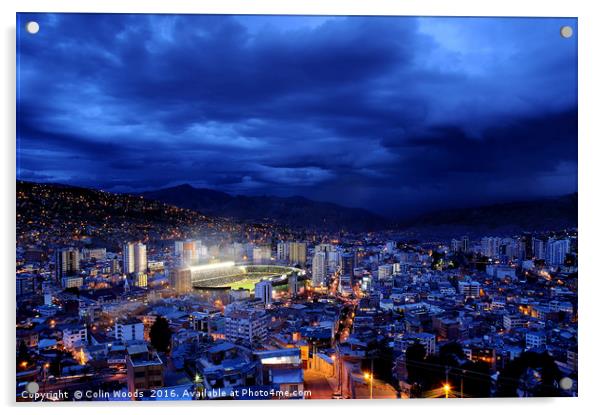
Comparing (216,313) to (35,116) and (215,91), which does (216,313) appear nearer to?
(215,91)

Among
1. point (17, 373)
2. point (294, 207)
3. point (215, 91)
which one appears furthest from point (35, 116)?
point (294, 207)

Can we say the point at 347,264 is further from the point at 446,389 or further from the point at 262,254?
the point at 446,389

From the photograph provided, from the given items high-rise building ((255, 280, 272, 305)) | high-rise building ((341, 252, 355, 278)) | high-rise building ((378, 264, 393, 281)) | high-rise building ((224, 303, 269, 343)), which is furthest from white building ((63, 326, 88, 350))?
high-rise building ((378, 264, 393, 281))

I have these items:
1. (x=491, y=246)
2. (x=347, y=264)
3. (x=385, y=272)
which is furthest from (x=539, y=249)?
(x=347, y=264)

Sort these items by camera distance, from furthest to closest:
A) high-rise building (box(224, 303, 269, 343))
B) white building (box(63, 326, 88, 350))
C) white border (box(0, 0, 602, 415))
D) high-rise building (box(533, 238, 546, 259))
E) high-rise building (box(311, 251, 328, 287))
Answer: high-rise building (box(311, 251, 328, 287)), high-rise building (box(533, 238, 546, 259)), high-rise building (box(224, 303, 269, 343)), white building (box(63, 326, 88, 350)), white border (box(0, 0, 602, 415))

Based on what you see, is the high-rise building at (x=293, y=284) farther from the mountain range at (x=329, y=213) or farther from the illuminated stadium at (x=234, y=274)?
the mountain range at (x=329, y=213)

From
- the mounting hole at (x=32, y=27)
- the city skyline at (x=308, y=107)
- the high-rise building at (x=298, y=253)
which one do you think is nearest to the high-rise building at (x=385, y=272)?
the city skyline at (x=308, y=107)

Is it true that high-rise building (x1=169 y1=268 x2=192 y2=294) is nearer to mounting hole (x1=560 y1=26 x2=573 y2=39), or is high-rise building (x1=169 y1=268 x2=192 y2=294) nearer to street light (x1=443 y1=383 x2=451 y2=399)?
street light (x1=443 y1=383 x2=451 y2=399)
